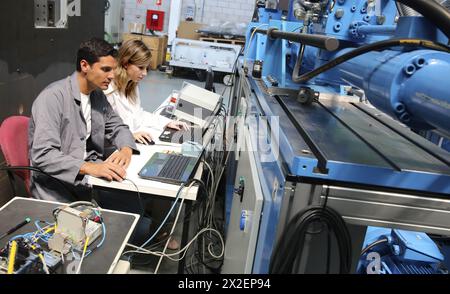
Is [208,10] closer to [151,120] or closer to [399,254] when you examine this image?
[151,120]

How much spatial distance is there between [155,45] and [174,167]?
6.07m

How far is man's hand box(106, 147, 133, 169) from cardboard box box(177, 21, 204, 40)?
6006mm

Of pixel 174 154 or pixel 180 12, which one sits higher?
pixel 180 12

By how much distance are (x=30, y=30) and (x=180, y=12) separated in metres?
6.04

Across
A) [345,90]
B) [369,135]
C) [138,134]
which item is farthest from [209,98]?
[369,135]

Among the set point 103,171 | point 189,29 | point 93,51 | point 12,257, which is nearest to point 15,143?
point 103,171

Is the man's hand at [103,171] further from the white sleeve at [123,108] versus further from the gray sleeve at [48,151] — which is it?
the white sleeve at [123,108]

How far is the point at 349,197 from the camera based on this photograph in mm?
835

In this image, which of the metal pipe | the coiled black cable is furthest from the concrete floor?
the metal pipe

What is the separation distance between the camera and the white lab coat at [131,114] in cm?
229

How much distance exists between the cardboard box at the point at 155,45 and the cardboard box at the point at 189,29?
501 millimetres

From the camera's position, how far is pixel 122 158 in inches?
66.2

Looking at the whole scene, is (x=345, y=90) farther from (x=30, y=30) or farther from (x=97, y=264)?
(x=30, y=30)

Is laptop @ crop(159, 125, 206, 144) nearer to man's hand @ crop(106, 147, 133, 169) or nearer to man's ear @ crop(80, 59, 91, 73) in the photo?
man's hand @ crop(106, 147, 133, 169)
